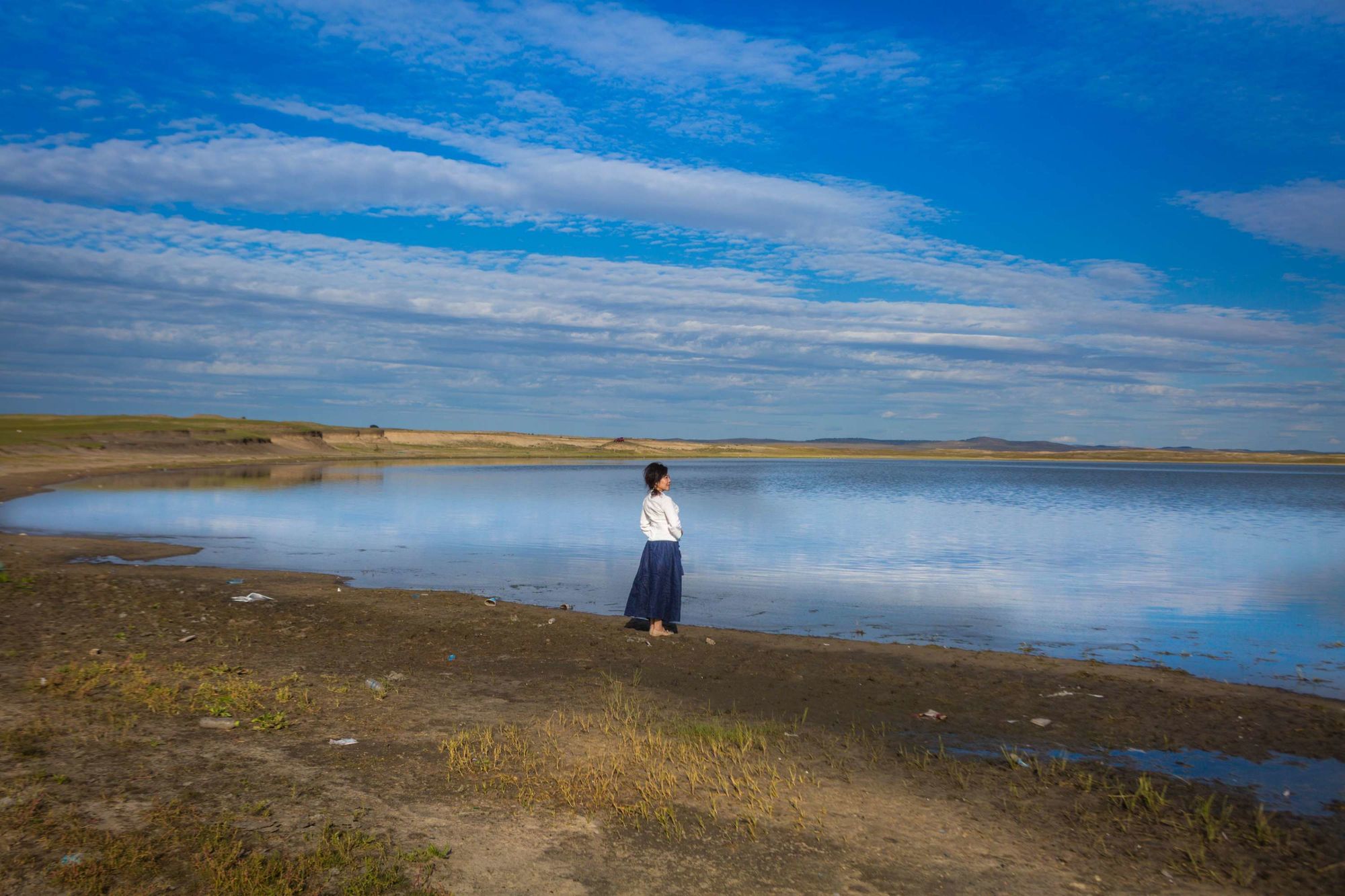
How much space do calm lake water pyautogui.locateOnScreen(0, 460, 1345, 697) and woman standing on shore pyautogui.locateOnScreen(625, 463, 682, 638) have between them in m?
1.69

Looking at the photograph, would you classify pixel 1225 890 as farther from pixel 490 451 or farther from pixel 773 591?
pixel 490 451

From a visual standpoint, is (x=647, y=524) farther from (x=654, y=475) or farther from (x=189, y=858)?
(x=189, y=858)

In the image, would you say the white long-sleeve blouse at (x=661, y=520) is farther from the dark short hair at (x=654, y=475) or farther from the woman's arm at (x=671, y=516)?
the dark short hair at (x=654, y=475)

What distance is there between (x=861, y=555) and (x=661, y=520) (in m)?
10.3

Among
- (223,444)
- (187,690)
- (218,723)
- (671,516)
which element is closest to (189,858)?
(218,723)

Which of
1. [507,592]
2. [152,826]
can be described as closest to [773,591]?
[507,592]

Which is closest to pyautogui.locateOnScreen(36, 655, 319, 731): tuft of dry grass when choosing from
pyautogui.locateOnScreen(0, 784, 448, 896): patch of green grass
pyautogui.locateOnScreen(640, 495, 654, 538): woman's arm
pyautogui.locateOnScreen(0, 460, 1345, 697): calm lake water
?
pyautogui.locateOnScreen(0, 784, 448, 896): patch of green grass

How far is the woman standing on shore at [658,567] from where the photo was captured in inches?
477

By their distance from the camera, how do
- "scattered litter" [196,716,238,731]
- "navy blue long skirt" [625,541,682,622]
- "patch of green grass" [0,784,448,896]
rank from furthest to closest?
"navy blue long skirt" [625,541,682,622] → "scattered litter" [196,716,238,731] → "patch of green grass" [0,784,448,896]

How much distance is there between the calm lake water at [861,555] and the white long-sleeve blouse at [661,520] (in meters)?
2.02

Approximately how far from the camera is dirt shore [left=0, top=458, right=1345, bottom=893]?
523 cm

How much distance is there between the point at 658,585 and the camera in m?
12.1

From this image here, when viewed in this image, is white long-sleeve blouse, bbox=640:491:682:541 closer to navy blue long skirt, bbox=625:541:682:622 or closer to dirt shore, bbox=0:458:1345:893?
navy blue long skirt, bbox=625:541:682:622

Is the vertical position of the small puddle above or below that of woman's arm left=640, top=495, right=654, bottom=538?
below
